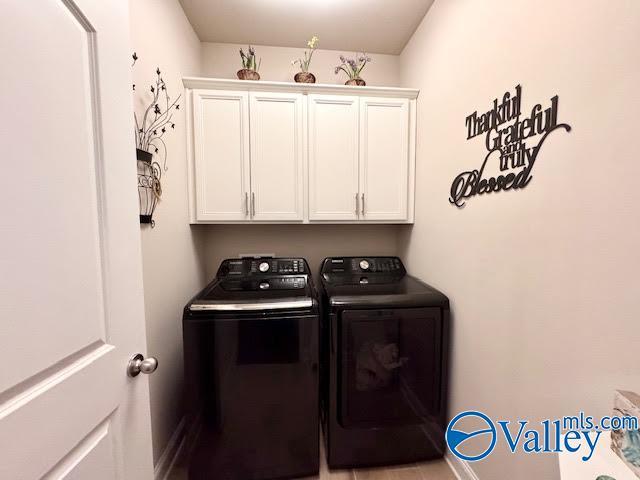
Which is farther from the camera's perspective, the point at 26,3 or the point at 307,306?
the point at 307,306

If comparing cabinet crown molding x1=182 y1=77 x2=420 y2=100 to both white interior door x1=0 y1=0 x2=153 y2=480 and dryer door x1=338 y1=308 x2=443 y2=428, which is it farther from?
dryer door x1=338 y1=308 x2=443 y2=428

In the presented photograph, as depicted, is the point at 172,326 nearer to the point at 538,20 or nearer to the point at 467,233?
the point at 467,233

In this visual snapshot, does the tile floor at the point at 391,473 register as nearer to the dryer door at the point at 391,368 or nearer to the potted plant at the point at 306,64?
the dryer door at the point at 391,368

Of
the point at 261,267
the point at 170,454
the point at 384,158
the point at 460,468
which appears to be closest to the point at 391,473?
the point at 460,468

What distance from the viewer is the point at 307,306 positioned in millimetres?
1416

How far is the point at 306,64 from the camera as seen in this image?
1.99m

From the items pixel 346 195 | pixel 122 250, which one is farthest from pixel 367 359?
pixel 122 250

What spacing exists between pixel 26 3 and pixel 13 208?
1.26 ft

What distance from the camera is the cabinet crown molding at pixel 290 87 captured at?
1767mm

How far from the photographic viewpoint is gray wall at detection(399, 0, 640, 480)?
30.3 inches

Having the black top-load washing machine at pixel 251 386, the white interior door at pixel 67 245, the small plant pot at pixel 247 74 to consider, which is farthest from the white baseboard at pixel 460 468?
the small plant pot at pixel 247 74

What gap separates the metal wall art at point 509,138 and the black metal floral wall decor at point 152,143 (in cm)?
157

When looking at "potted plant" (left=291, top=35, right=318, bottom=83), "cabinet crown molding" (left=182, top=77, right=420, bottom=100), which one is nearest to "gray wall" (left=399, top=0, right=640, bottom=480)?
"cabinet crown molding" (left=182, top=77, right=420, bottom=100)

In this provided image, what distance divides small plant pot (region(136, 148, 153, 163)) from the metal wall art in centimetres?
157
